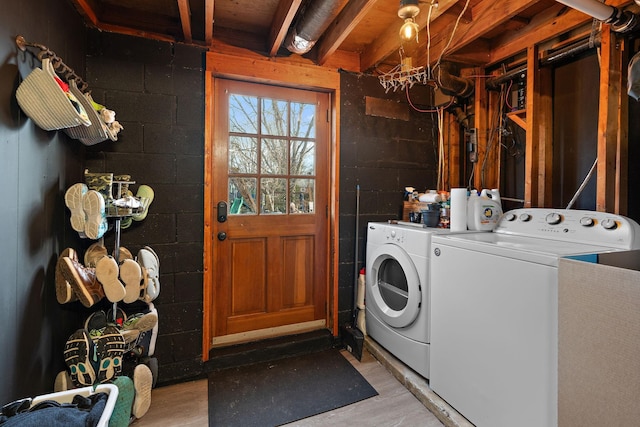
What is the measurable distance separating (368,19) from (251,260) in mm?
1841

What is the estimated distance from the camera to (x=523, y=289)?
1.24 meters

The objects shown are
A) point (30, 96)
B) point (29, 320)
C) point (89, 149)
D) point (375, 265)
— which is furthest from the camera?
point (375, 265)

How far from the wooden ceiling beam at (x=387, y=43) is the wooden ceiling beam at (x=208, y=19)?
3.68 ft

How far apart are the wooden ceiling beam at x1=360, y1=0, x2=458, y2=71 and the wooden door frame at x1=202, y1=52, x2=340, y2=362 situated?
0.83ft

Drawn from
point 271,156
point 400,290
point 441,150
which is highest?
point 441,150

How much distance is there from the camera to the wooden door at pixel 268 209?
225 cm

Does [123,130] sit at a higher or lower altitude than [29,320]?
higher

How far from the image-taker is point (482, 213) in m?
1.91

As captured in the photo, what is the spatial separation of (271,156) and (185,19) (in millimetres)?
980

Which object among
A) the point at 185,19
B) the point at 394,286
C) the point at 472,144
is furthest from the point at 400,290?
the point at 185,19

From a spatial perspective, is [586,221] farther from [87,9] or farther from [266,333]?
[87,9]

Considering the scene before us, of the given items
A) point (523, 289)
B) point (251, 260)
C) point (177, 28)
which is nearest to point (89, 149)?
point (177, 28)

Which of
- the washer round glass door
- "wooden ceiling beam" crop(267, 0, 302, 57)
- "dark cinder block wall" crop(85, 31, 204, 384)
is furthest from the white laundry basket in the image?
"wooden ceiling beam" crop(267, 0, 302, 57)

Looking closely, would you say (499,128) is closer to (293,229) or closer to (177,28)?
(293,229)
